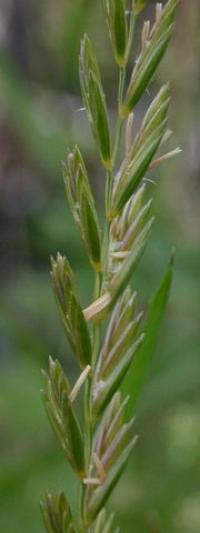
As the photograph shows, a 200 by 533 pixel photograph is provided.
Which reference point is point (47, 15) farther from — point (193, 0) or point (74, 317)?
point (74, 317)

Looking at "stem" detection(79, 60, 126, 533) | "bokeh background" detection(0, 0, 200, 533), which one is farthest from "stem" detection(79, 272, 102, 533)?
"bokeh background" detection(0, 0, 200, 533)

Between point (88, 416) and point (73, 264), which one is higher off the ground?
point (88, 416)

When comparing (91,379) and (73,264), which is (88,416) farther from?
(73,264)

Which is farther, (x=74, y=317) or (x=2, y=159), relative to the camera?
(x=2, y=159)

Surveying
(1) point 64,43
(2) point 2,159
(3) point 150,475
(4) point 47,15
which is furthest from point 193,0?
(3) point 150,475

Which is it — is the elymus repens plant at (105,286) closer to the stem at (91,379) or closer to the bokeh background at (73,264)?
the stem at (91,379)

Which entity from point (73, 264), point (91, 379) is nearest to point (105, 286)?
point (91, 379)

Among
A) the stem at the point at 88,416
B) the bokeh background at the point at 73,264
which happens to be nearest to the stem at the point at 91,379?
the stem at the point at 88,416
